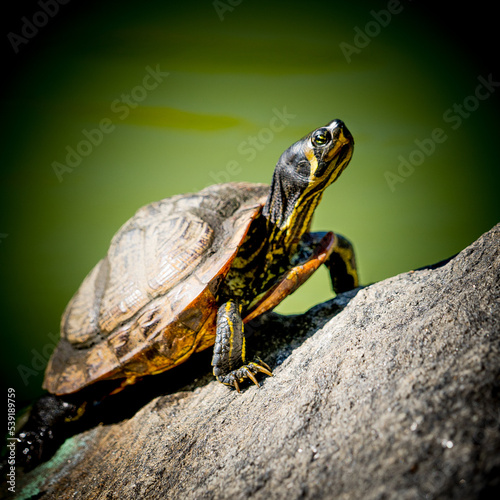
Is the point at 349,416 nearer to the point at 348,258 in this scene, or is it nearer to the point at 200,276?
the point at 200,276

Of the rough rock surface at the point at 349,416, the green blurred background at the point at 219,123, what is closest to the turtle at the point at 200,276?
the rough rock surface at the point at 349,416

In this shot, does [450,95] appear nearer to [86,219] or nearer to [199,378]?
[199,378]

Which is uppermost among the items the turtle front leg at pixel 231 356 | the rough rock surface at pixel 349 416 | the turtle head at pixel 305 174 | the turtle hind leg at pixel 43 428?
the turtle head at pixel 305 174

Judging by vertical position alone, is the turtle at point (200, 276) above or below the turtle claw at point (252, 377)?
above

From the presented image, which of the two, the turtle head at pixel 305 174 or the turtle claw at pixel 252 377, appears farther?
the turtle head at pixel 305 174

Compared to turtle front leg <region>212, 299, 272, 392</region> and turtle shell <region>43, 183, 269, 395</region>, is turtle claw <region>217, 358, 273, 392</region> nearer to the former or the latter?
turtle front leg <region>212, 299, 272, 392</region>

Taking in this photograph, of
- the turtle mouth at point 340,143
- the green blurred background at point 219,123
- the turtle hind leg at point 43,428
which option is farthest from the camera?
the green blurred background at point 219,123

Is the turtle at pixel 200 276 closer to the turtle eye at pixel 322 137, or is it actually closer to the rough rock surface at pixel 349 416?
the turtle eye at pixel 322 137

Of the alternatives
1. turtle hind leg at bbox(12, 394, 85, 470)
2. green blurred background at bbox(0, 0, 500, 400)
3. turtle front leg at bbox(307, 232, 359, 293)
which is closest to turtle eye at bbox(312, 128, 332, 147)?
turtle front leg at bbox(307, 232, 359, 293)
